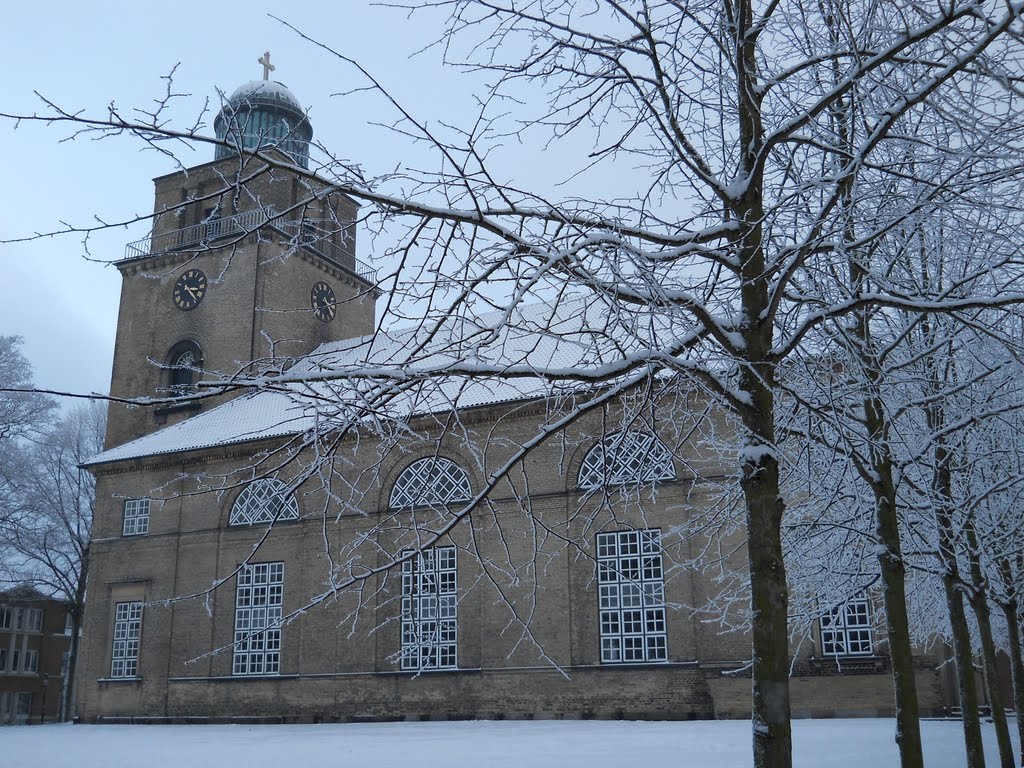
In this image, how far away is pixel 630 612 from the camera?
24.0 m

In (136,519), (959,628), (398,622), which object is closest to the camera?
(959,628)

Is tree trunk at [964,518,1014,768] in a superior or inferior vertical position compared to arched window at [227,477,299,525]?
inferior

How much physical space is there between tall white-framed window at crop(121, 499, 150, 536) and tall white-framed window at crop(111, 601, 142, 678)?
7.78ft

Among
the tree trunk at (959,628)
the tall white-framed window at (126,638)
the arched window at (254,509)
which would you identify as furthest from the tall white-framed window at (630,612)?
the tall white-framed window at (126,638)

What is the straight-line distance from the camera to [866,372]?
22.8 ft

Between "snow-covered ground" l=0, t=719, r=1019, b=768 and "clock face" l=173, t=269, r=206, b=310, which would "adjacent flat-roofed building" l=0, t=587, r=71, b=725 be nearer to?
"clock face" l=173, t=269, r=206, b=310

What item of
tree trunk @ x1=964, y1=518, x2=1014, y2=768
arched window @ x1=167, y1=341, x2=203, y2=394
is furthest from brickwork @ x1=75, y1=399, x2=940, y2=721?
tree trunk @ x1=964, y1=518, x2=1014, y2=768

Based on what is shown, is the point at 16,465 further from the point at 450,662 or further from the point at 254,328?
the point at 450,662

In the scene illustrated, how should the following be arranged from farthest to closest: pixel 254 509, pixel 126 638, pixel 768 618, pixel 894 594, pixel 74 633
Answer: pixel 74 633 < pixel 126 638 < pixel 254 509 < pixel 894 594 < pixel 768 618

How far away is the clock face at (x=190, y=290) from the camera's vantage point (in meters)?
35.4

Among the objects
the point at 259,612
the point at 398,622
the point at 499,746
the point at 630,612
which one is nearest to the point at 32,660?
the point at 259,612

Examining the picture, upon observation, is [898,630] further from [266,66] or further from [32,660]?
[32,660]

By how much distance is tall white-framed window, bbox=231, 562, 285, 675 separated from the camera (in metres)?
28.3

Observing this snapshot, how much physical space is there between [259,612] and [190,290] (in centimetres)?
1335
